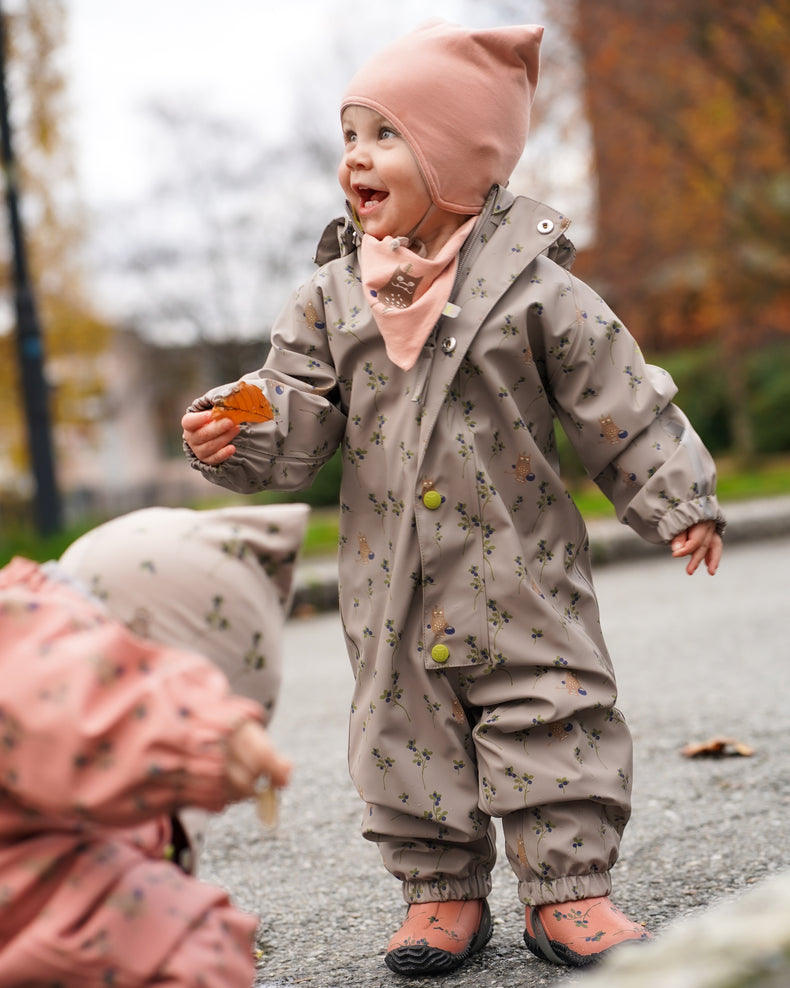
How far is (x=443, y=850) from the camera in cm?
219

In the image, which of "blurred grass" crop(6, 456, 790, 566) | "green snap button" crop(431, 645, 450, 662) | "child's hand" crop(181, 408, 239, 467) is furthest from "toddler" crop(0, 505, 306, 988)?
"blurred grass" crop(6, 456, 790, 566)

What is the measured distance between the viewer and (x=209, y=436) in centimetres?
206

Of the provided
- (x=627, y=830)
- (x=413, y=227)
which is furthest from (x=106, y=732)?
(x=627, y=830)

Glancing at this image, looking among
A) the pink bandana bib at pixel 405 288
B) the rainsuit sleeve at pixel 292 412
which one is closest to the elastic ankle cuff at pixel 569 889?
the rainsuit sleeve at pixel 292 412

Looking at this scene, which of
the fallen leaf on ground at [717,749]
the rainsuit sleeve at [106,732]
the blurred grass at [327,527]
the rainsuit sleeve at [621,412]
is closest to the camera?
the rainsuit sleeve at [106,732]

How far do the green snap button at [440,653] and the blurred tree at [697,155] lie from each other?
38.6 feet

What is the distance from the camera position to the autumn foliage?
1300 centimetres

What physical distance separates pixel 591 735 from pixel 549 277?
0.82m

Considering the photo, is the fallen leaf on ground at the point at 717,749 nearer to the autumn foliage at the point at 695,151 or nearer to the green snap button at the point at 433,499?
the green snap button at the point at 433,499

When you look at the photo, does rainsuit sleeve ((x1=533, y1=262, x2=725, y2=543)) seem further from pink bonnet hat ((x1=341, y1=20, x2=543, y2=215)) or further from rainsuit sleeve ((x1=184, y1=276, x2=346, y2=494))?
rainsuit sleeve ((x1=184, y1=276, x2=346, y2=494))

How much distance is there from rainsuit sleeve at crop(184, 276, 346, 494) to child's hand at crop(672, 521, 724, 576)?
649mm

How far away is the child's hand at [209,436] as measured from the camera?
2039 millimetres

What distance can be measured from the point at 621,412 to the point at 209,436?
0.72 metres

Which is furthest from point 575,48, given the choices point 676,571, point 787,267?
point 676,571
